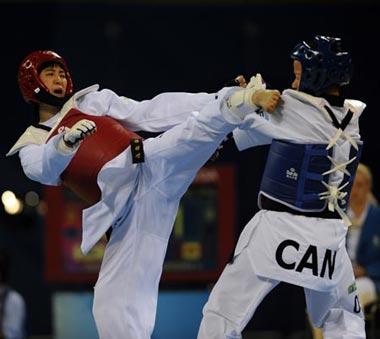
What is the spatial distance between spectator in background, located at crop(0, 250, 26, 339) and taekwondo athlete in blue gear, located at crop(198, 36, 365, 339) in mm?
4598

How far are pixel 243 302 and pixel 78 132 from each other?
109 cm

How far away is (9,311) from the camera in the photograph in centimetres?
941

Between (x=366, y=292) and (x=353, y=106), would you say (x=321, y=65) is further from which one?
(x=366, y=292)

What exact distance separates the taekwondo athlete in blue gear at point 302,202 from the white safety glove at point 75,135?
0.75 metres

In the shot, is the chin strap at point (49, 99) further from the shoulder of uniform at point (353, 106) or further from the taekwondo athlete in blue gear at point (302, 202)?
the shoulder of uniform at point (353, 106)

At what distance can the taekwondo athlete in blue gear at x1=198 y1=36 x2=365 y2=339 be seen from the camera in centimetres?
501

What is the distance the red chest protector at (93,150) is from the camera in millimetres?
5598

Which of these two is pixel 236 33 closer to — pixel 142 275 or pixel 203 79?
pixel 203 79

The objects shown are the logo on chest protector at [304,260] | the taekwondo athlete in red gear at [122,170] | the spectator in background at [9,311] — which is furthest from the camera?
the spectator in background at [9,311]

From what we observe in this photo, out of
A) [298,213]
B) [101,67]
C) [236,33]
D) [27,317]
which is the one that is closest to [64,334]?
[27,317]

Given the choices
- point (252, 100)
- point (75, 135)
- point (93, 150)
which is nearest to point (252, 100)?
point (252, 100)

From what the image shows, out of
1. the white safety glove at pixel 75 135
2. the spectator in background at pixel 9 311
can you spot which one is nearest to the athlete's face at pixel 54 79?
the white safety glove at pixel 75 135

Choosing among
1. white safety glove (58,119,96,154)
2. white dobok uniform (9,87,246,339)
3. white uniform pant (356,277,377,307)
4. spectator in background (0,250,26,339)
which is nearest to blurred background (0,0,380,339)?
spectator in background (0,250,26,339)

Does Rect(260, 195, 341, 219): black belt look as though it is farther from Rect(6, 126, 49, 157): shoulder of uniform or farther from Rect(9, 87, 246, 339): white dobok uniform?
Rect(6, 126, 49, 157): shoulder of uniform
